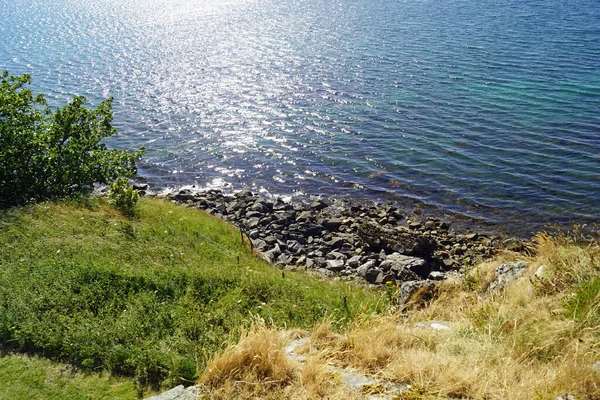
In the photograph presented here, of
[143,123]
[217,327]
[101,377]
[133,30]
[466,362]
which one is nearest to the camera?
[466,362]

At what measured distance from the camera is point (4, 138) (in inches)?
810

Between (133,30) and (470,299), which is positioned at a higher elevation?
(133,30)

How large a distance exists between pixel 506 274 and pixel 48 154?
688 inches

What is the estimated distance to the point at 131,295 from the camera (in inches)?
530

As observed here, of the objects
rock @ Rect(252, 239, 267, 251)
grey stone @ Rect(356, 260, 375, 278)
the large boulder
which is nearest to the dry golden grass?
grey stone @ Rect(356, 260, 375, 278)

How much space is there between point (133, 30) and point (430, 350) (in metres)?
66.0

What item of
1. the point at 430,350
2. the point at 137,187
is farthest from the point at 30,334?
the point at 137,187

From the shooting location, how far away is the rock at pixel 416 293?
14164mm

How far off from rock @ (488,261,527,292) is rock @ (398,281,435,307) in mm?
1499

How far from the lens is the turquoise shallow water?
29703 millimetres

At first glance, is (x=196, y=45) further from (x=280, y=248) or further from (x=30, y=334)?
(x=30, y=334)

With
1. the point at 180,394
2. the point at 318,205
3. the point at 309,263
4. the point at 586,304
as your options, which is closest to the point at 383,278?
the point at 309,263

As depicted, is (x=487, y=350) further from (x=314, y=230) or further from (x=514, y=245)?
(x=314, y=230)

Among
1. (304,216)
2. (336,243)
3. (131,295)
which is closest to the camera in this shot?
(131,295)
